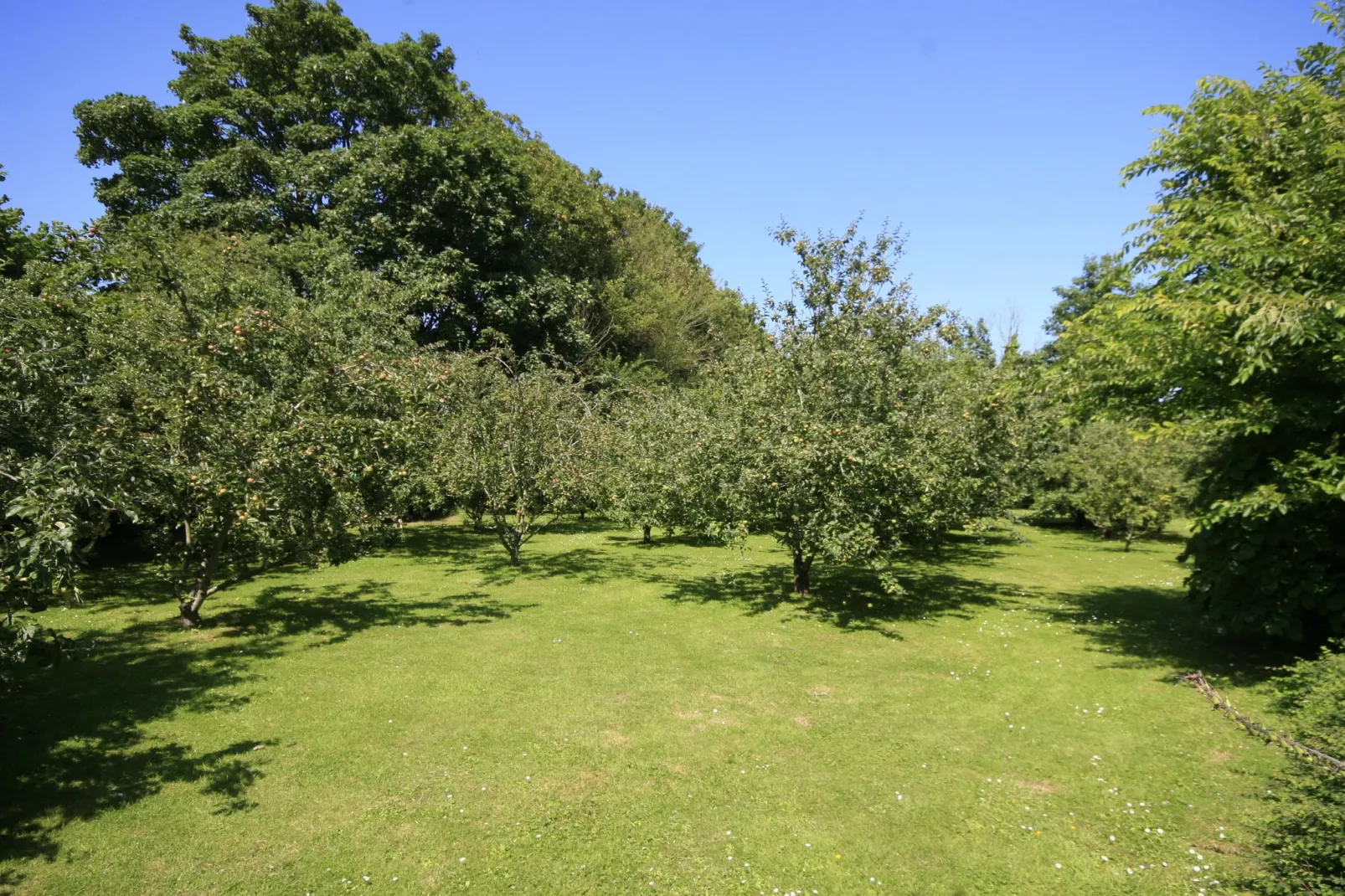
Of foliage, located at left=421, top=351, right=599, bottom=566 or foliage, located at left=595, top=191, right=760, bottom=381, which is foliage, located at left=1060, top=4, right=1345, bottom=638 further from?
foliage, located at left=595, top=191, right=760, bottom=381

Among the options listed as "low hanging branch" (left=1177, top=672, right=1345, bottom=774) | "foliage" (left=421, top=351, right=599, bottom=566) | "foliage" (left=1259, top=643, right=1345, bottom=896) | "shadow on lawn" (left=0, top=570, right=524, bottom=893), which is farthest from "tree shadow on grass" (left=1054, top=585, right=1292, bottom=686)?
"foliage" (left=421, top=351, right=599, bottom=566)

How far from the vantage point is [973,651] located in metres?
12.0

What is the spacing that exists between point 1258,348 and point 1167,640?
6.09 meters

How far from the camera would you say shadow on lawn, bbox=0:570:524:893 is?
6.55 m

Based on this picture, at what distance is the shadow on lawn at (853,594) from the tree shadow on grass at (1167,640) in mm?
2104

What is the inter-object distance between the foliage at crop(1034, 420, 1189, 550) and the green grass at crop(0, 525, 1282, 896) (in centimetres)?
1376

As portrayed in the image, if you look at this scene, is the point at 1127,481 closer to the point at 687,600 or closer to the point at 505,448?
the point at 687,600

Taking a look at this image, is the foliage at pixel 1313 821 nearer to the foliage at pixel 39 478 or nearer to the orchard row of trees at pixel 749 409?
the orchard row of trees at pixel 749 409

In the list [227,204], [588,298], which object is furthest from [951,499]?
[227,204]

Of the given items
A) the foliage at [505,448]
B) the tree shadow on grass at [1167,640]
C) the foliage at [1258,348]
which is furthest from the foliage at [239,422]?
the tree shadow on grass at [1167,640]

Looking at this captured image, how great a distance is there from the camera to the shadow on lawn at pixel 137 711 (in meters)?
6.55

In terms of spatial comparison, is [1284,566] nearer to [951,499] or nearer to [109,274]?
[951,499]

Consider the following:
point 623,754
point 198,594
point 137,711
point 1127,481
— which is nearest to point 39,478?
point 137,711

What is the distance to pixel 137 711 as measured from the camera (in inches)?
340
